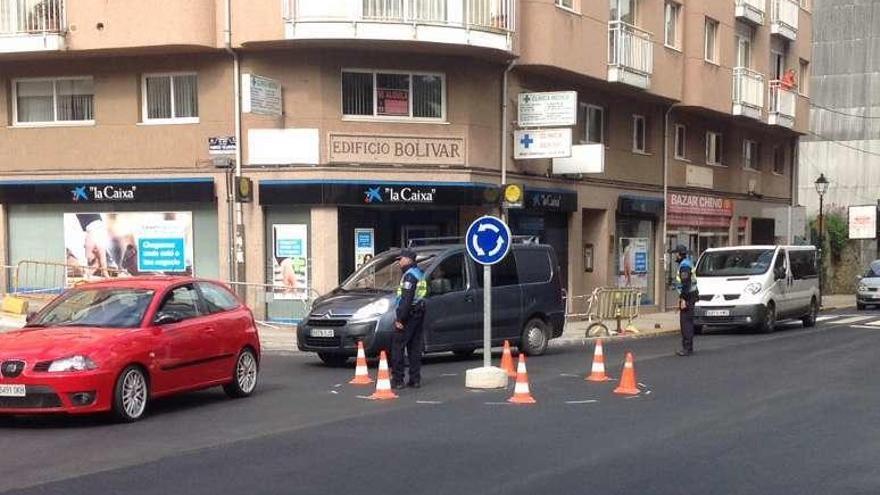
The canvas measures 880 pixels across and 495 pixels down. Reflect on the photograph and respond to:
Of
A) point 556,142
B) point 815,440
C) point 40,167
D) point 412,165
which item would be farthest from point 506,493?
point 40,167

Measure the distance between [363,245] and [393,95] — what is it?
329 centimetres

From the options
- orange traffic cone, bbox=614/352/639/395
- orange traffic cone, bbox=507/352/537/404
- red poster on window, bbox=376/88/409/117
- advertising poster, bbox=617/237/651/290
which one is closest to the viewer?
orange traffic cone, bbox=507/352/537/404

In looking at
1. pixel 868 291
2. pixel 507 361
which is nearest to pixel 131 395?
pixel 507 361

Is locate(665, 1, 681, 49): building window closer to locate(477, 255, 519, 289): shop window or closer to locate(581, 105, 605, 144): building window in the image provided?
locate(581, 105, 605, 144): building window

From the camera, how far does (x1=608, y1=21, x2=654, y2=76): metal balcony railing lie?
83.1 ft

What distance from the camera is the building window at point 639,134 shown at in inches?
1126

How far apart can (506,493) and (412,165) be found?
49.1ft

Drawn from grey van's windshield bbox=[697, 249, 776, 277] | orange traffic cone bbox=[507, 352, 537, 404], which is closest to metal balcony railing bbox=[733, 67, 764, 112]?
grey van's windshield bbox=[697, 249, 776, 277]

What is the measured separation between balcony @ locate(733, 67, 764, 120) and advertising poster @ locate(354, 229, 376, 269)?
14804 mm

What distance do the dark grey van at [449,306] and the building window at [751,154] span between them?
20.1 meters

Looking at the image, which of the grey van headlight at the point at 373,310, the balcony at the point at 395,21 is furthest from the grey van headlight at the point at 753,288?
the grey van headlight at the point at 373,310

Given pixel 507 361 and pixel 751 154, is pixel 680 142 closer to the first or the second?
pixel 751 154

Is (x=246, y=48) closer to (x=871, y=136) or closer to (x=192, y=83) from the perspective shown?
(x=192, y=83)

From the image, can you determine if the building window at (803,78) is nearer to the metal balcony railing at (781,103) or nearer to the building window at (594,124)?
the metal balcony railing at (781,103)
